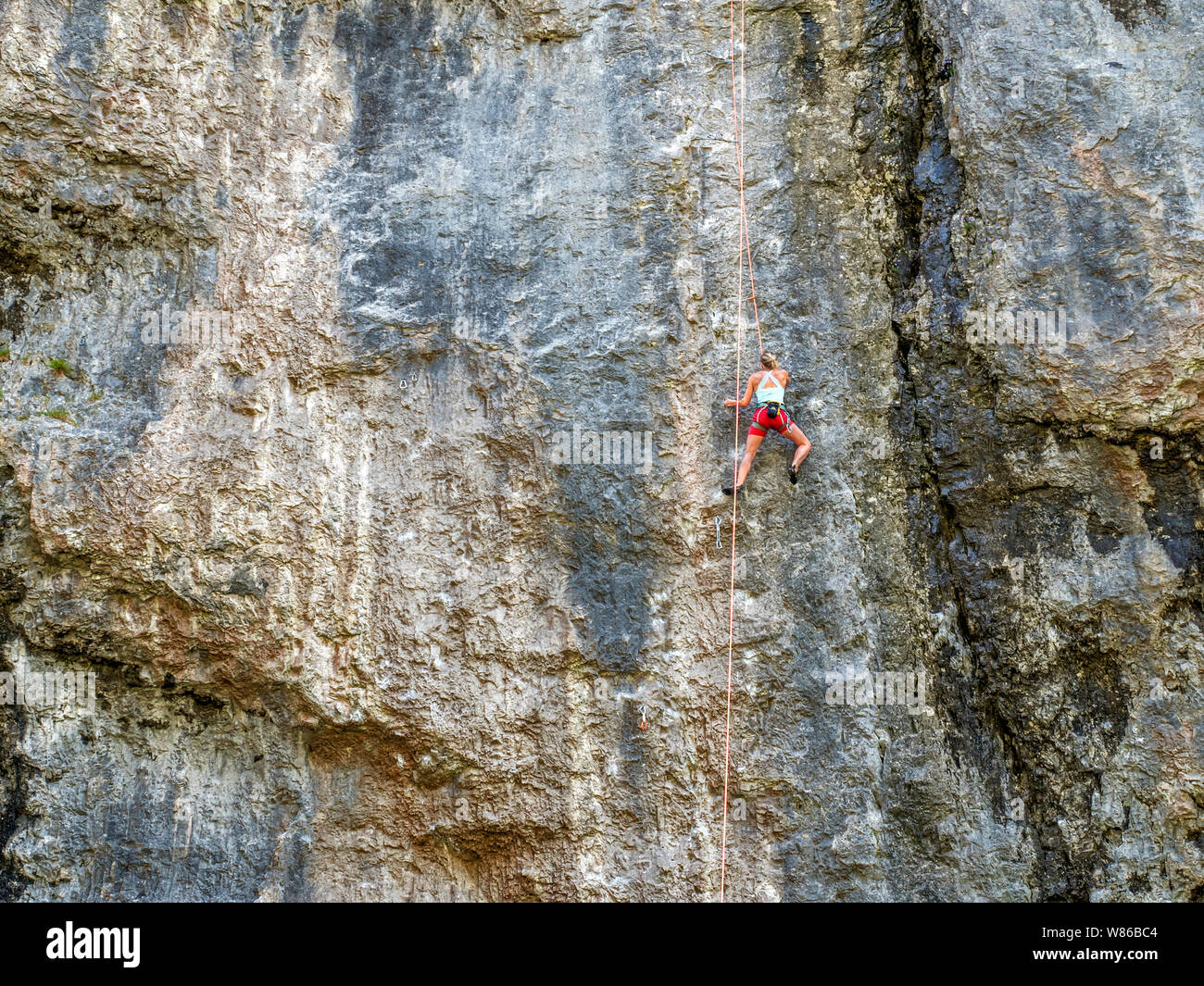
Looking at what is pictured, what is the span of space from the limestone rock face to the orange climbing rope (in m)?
0.07

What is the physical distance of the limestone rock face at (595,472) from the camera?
777cm

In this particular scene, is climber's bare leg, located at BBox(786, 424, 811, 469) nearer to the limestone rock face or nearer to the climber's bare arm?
the limestone rock face

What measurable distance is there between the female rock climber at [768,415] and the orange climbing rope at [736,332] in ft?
0.31

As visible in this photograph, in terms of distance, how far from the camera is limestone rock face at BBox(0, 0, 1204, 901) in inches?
306

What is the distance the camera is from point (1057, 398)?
25.8ft

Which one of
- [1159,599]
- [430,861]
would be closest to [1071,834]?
[1159,599]

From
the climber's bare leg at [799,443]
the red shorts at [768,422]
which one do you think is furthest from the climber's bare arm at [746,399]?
the climber's bare leg at [799,443]

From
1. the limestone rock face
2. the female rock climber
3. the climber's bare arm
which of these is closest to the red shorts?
the female rock climber

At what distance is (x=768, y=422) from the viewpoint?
26.4 ft

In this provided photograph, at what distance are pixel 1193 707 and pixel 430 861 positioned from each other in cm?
595

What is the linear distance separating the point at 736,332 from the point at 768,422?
96cm

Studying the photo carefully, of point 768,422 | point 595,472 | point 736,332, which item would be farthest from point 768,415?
point 595,472

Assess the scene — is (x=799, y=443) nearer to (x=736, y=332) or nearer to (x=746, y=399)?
(x=746, y=399)

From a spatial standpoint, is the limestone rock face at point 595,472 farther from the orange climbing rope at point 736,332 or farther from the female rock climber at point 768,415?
the female rock climber at point 768,415
